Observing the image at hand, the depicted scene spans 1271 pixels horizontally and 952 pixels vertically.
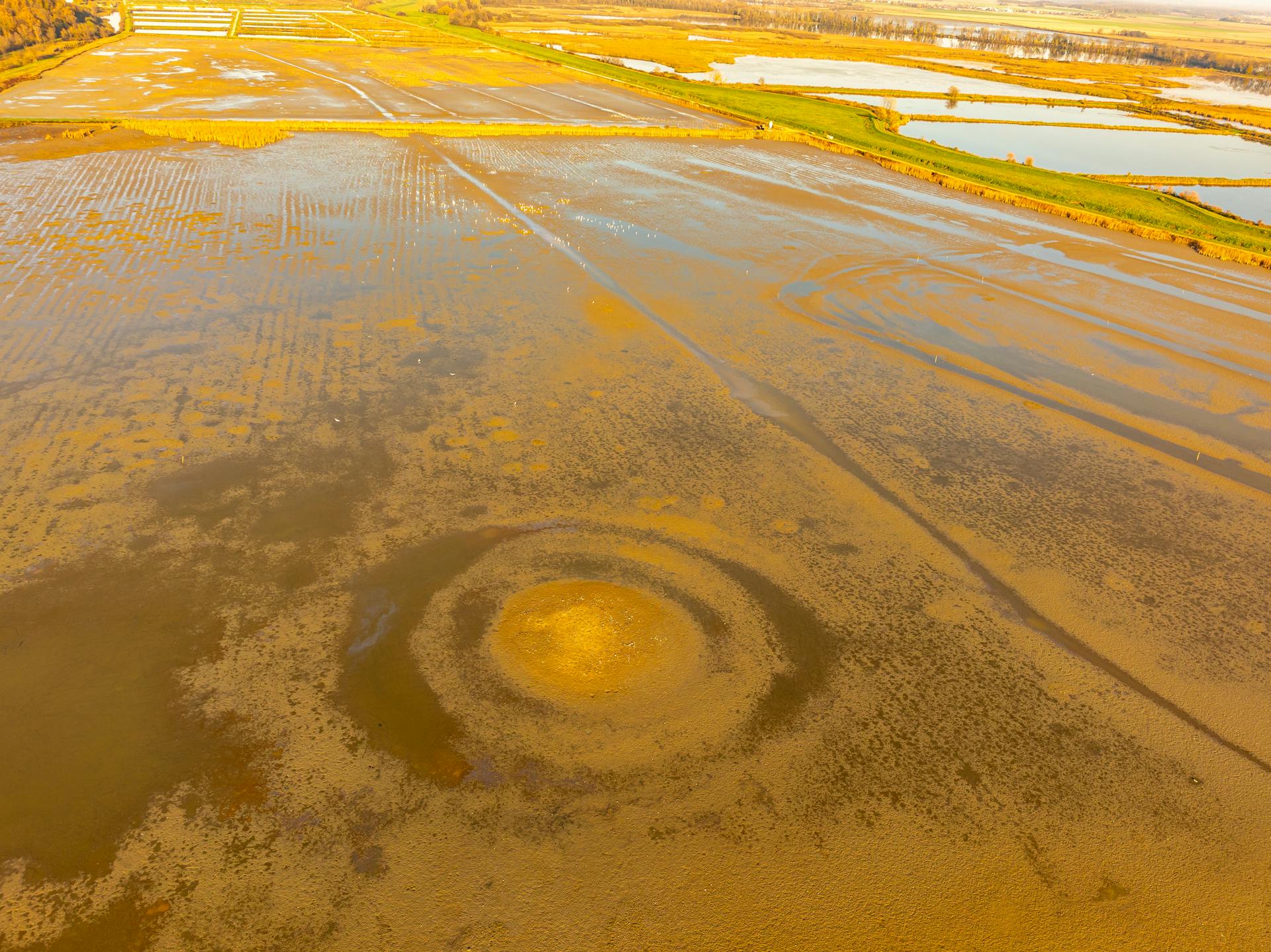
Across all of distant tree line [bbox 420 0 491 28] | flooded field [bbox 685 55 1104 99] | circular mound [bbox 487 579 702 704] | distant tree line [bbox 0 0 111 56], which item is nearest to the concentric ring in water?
circular mound [bbox 487 579 702 704]

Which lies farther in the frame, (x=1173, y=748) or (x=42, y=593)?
(x=42, y=593)

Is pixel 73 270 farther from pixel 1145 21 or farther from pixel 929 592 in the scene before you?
pixel 1145 21

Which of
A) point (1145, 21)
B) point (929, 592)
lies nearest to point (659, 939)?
point (929, 592)

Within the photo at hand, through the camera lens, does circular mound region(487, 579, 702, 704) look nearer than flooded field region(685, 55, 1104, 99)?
Yes

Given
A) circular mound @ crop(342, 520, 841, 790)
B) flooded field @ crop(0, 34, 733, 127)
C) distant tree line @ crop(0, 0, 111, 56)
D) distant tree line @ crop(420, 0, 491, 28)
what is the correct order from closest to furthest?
1. circular mound @ crop(342, 520, 841, 790)
2. flooded field @ crop(0, 34, 733, 127)
3. distant tree line @ crop(0, 0, 111, 56)
4. distant tree line @ crop(420, 0, 491, 28)

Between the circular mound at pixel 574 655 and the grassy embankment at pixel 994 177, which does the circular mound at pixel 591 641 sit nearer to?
the circular mound at pixel 574 655

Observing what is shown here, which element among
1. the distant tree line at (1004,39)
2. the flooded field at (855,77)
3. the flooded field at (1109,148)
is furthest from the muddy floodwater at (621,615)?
the distant tree line at (1004,39)

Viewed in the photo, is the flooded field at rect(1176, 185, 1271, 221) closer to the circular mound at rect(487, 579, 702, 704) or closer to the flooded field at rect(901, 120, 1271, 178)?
the flooded field at rect(901, 120, 1271, 178)
